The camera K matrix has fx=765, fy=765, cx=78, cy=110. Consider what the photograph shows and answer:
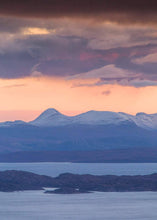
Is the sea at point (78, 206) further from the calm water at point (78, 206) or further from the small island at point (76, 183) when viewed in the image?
the small island at point (76, 183)

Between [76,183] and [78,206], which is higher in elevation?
[76,183]

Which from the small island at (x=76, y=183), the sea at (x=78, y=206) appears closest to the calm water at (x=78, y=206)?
the sea at (x=78, y=206)

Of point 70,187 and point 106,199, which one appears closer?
point 106,199

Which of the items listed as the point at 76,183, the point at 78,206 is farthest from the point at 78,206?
the point at 76,183

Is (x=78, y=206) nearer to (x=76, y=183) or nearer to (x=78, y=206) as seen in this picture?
(x=78, y=206)

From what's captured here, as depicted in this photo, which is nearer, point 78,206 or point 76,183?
point 78,206

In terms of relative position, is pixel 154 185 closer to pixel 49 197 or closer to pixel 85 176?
pixel 85 176

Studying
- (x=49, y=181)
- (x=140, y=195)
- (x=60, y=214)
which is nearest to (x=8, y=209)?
(x=60, y=214)
